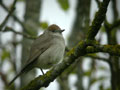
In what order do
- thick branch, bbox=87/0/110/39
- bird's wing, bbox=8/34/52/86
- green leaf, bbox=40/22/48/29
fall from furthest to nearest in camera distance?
green leaf, bbox=40/22/48/29 → bird's wing, bbox=8/34/52/86 → thick branch, bbox=87/0/110/39

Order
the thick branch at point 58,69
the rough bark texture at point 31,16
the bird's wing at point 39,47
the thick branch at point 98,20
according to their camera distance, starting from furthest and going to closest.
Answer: the rough bark texture at point 31,16, the bird's wing at point 39,47, the thick branch at point 58,69, the thick branch at point 98,20

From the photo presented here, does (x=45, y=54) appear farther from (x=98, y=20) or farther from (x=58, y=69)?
(x=98, y=20)

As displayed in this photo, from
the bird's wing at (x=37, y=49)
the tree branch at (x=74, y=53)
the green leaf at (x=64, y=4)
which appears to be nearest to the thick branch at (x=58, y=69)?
the tree branch at (x=74, y=53)

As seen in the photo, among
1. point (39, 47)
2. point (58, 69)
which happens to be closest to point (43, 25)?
point (39, 47)

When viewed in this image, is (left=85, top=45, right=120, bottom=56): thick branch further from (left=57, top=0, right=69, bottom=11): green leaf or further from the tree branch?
(left=57, top=0, right=69, bottom=11): green leaf

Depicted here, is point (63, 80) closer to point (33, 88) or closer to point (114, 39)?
point (114, 39)

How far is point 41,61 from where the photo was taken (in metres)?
5.38

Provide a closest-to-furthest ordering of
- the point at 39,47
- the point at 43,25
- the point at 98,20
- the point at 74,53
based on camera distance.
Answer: the point at 98,20, the point at 74,53, the point at 39,47, the point at 43,25

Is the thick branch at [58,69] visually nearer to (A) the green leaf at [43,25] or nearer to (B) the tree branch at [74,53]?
(B) the tree branch at [74,53]

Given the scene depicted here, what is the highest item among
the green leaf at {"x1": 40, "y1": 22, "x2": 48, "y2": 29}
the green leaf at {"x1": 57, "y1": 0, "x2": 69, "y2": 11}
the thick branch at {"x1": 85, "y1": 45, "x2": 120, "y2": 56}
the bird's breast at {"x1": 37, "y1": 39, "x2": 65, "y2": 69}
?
the green leaf at {"x1": 57, "y1": 0, "x2": 69, "y2": 11}

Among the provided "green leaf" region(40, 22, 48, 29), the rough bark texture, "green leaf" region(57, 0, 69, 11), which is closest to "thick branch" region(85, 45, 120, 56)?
"green leaf" region(57, 0, 69, 11)

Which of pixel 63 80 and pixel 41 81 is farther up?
pixel 41 81

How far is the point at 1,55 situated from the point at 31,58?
2473 mm

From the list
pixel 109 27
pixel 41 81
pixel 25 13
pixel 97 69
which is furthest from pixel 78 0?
pixel 41 81
